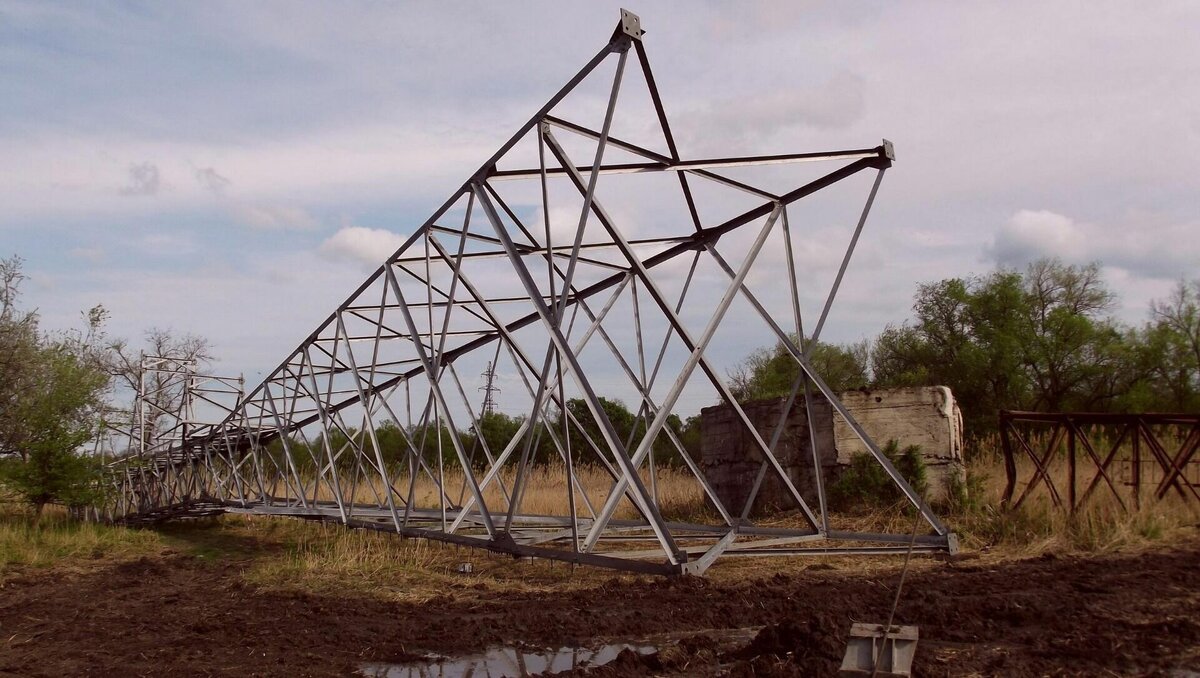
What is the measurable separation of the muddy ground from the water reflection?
0.59ft

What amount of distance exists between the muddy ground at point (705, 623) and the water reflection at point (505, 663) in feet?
0.59

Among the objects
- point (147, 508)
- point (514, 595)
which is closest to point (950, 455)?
point (514, 595)

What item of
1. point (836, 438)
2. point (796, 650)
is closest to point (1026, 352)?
point (836, 438)

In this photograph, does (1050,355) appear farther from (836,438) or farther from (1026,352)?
(836,438)

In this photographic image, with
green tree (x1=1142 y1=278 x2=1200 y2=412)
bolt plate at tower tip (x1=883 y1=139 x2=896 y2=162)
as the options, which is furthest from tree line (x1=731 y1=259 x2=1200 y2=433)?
bolt plate at tower tip (x1=883 y1=139 x2=896 y2=162)

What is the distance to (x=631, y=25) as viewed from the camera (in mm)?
6742

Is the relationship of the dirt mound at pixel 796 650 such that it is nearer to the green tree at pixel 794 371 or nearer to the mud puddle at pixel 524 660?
the mud puddle at pixel 524 660

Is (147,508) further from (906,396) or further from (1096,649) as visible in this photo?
(1096,649)

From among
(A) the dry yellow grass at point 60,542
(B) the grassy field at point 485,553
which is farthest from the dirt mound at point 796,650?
(A) the dry yellow grass at point 60,542

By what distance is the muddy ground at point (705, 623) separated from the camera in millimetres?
4863

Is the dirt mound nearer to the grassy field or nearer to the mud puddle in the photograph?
the mud puddle

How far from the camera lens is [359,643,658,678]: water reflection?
536cm

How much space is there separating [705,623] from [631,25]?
4.46 m

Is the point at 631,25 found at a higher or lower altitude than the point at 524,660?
higher
